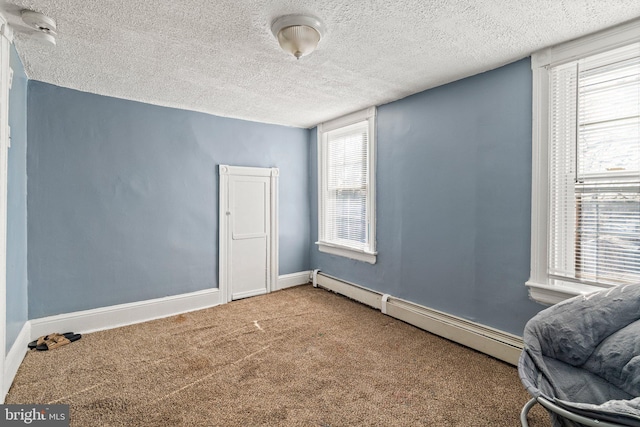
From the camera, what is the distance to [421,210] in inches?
127

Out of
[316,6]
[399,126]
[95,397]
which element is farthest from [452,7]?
[95,397]

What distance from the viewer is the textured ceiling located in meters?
1.81

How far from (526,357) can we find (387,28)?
2.04 metres

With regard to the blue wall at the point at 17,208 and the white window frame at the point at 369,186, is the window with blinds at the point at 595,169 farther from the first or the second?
the blue wall at the point at 17,208

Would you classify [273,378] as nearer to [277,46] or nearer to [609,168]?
[277,46]

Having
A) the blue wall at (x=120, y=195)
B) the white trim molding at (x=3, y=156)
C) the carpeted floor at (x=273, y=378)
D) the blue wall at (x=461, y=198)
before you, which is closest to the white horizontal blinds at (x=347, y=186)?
the blue wall at (x=461, y=198)

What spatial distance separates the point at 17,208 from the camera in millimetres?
2537

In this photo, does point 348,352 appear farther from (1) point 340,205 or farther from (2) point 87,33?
(2) point 87,33

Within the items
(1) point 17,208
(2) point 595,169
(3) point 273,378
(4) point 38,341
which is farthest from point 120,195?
(2) point 595,169

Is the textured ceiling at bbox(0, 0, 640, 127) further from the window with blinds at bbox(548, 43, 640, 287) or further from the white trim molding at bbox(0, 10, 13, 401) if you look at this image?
the window with blinds at bbox(548, 43, 640, 287)

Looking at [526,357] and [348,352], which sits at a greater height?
[526,357]

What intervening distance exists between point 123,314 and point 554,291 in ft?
12.8

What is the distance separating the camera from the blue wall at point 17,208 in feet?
7.56

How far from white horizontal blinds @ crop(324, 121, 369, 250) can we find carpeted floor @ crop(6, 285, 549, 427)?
4.19 feet
